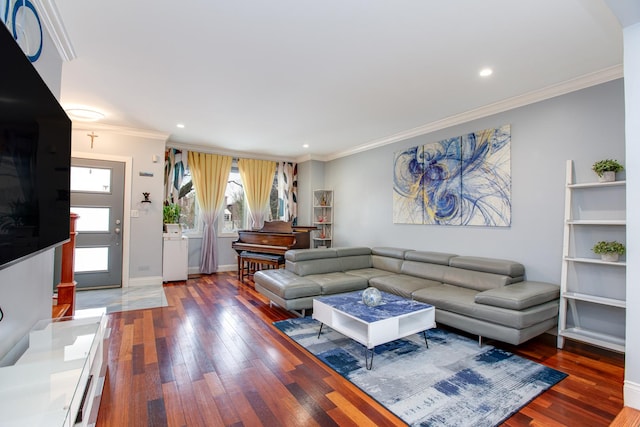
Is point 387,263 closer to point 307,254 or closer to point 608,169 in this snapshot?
point 307,254

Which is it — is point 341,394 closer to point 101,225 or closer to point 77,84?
point 77,84

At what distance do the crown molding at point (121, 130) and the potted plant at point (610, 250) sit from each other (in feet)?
19.6

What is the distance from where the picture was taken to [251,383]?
7.37 ft

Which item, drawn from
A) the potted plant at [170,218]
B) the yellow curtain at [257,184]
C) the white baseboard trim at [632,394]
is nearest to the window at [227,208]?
the yellow curtain at [257,184]

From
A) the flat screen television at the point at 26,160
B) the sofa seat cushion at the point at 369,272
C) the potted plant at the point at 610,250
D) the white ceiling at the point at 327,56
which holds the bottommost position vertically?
the sofa seat cushion at the point at 369,272

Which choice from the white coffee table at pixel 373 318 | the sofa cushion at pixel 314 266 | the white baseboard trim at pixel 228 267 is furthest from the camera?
the white baseboard trim at pixel 228 267

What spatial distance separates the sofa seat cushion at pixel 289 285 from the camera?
365 centimetres

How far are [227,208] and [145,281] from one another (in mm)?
2160

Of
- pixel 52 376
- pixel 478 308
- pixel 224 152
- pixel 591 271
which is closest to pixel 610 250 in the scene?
pixel 591 271

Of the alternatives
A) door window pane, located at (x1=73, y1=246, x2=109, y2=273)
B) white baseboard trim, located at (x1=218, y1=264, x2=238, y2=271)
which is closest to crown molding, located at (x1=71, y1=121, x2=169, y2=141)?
door window pane, located at (x1=73, y1=246, x2=109, y2=273)

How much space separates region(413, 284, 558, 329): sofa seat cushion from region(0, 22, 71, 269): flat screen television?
127 inches

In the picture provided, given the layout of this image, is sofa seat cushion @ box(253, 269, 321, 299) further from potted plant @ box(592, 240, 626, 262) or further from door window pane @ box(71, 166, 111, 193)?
door window pane @ box(71, 166, 111, 193)

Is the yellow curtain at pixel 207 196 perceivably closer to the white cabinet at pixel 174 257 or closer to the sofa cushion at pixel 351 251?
the white cabinet at pixel 174 257

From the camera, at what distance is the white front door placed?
4773 mm
